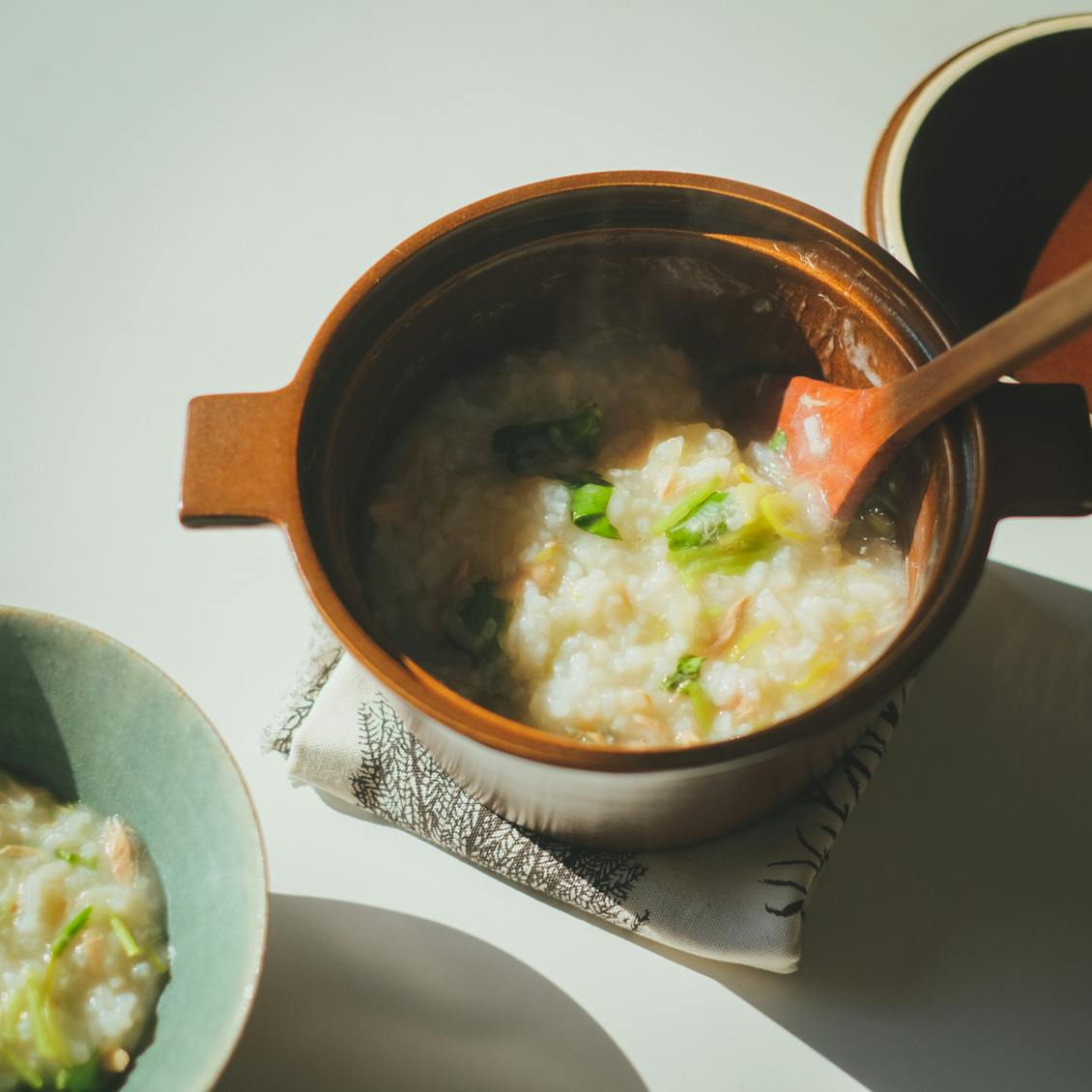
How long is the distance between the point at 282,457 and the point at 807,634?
1.85 ft

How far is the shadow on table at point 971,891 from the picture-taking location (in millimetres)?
1226

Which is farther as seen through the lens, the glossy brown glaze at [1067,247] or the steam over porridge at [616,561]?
the glossy brown glaze at [1067,247]

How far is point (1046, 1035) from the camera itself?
4.02 feet

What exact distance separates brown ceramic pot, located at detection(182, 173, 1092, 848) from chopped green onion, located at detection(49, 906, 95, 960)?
0.38 meters

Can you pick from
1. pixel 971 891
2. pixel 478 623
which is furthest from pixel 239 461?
pixel 971 891

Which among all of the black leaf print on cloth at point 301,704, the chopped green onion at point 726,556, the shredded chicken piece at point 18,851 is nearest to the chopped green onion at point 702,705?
the chopped green onion at point 726,556

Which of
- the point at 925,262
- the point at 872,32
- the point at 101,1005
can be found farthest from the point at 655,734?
the point at 872,32

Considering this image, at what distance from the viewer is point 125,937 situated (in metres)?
1.12

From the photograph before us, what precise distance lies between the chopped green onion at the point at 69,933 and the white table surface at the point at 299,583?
24 cm

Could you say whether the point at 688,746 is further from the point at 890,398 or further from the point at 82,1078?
the point at 82,1078

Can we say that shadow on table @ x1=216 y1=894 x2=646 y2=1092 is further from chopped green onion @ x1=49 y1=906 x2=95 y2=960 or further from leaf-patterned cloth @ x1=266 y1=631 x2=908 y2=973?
chopped green onion @ x1=49 y1=906 x2=95 y2=960

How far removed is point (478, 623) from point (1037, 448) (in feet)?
1.96

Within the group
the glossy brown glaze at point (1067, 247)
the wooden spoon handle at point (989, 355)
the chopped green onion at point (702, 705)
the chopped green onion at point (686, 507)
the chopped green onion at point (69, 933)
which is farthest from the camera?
the glossy brown glaze at point (1067, 247)

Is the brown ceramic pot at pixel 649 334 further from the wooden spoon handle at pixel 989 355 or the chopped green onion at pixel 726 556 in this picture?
the chopped green onion at pixel 726 556
